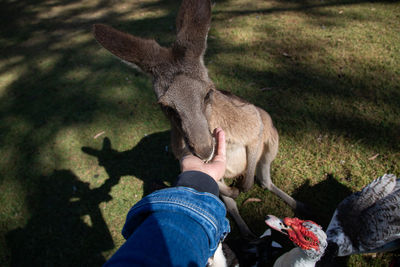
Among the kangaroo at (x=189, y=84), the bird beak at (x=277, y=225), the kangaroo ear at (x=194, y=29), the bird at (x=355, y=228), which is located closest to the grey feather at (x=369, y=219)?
the bird at (x=355, y=228)

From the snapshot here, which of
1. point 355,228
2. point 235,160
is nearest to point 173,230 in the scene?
point 235,160

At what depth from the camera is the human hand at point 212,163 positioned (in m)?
1.58

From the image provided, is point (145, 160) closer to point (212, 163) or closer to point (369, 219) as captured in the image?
point (212, 163)

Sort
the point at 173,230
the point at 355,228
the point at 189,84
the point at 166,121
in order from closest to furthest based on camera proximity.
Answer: the point at 173,230, the point at 189,84, the point at 355,228, the point at 166,121

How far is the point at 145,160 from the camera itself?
3080mm

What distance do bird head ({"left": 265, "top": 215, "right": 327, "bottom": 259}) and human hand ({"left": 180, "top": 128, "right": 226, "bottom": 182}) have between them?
463 mm

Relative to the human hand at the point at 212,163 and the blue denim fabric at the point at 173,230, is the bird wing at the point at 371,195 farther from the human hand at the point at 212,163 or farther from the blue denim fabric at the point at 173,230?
the blue denim fabric at the point at 173,230

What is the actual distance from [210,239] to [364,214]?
1.42 meters

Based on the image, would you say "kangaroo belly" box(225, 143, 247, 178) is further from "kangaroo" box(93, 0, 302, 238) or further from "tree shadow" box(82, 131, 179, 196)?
"tree shadow" box(82, 131, 179, 196)

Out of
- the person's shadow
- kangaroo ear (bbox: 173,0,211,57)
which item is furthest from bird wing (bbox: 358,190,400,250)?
the person's shadow

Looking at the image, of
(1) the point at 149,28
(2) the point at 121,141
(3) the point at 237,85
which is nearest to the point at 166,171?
(2) the point at 121,141

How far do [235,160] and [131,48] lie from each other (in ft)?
4.49

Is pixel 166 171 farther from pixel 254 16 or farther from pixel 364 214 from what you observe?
pixel 254 16

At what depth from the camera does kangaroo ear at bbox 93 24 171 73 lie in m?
1.56
